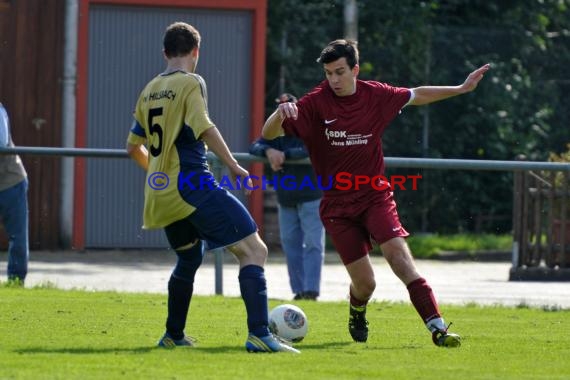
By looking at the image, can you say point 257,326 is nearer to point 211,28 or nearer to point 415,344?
point 415,344

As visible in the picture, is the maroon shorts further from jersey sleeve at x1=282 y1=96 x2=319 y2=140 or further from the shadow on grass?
the shadow on grass

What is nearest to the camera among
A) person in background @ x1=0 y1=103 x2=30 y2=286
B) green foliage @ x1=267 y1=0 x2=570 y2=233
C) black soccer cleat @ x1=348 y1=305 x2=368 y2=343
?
black soccer cleat @ x1=348 y1=305 x2=368 y2=343

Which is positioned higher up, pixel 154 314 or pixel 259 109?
pixel 259 109

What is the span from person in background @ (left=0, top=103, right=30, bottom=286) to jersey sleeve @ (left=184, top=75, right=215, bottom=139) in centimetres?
510

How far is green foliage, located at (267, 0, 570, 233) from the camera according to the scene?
21141 millimetres

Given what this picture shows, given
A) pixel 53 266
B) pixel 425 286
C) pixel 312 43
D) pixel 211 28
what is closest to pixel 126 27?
pixel 211 28

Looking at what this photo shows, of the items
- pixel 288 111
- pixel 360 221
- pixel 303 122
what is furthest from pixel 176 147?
pixel 360 221

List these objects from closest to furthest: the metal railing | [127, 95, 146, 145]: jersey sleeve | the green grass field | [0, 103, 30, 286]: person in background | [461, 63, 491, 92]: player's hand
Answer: the green grass field
[127, 95, 146, 145]: jersey sleeve
[461, 63, 491, 92]: player's hand
the metal railing
[0, 103, 30, 286]: person in background

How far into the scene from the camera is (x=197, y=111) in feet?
26.8

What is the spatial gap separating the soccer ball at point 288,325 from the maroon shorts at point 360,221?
573mm

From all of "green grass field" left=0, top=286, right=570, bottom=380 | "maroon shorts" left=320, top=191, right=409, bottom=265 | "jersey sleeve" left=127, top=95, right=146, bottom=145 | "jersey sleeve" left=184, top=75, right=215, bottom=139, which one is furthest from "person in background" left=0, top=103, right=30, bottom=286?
"jersey sleeve" left=184, top=75, right=215, bottom=139

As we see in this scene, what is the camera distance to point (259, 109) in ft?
62.9

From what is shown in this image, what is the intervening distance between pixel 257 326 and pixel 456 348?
53.3 inches

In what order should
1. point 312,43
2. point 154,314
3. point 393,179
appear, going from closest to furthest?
point 154,314
point 393,179
point 312,43
